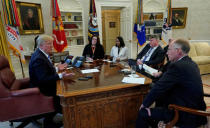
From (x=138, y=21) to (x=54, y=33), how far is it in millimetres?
3027

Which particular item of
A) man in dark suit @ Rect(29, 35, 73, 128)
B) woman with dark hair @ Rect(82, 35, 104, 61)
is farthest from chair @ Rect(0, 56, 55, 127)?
woman with dark hair @ Rect(82, 35, 104, 61)

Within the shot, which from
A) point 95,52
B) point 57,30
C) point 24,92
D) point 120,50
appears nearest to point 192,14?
point 120,50

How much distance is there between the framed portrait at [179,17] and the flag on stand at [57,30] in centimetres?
477

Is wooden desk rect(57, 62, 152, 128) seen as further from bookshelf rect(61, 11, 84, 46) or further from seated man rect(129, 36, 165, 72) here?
bookshelf rect(61, 11, 84, 46)

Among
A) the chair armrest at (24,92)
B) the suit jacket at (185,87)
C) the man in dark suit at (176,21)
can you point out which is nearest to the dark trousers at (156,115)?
the suit jacket at (185,87)

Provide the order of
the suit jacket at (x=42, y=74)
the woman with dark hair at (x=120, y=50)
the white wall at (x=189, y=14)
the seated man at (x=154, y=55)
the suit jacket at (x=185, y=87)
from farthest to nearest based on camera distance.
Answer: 1. the white wall at (x=189, y=14)
2. the woman with dark hair at (x=120, y=50)
3. the seated man at (x=154, y=55)
4. the suit jacket at (x=42, y=74)
5. the suit jacket at (x=185, y=87)

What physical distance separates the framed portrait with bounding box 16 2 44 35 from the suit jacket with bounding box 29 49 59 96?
283 centimetres

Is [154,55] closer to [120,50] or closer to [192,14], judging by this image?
[120,50]

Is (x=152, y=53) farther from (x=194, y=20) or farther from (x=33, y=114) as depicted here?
(x=194, y=20)

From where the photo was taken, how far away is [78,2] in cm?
491

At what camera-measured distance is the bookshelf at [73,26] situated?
16.0ft

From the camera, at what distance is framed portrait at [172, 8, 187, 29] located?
19.1 ft

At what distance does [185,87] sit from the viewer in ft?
4.19

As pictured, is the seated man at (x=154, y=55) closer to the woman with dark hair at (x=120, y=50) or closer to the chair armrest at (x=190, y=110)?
the woman with dark hair at (x=120, y=50)
